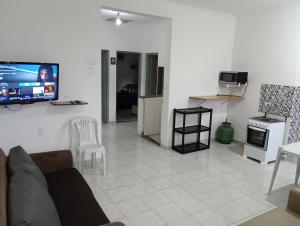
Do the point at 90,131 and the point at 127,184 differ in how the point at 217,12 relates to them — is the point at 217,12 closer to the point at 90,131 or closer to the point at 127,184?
the point at 90,131

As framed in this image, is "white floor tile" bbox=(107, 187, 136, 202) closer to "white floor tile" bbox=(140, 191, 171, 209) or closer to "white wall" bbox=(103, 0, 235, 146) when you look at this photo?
"white floor tile" bbox=(140, 191, 171, 209)

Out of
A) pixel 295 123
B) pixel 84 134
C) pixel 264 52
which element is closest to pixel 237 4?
pixel 264 52

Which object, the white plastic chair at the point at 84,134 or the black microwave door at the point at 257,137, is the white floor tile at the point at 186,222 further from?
the black microwave door at the point at 257,137

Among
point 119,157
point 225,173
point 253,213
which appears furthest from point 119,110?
point 253,213

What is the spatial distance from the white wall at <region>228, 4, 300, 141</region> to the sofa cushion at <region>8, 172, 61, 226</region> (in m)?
4.29

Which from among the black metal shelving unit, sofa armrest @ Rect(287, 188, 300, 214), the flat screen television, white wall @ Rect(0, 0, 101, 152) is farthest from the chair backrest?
sofa armrest @ Rect(287, 188, 300, 214)

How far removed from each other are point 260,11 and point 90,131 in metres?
3.88

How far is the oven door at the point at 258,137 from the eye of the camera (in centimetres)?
415

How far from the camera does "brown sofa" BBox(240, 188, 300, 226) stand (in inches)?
77.8

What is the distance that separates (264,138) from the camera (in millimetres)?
4176

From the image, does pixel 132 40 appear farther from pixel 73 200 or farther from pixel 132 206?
pixel 73 200

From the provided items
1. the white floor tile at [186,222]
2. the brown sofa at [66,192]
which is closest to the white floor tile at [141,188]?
the white floor tile at [186,222]

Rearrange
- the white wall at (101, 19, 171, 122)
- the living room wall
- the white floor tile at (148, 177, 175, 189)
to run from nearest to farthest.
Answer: the living room wall < the white floor tile at (148, 177, 175, 189) < the white wall at (101, 19, 171, 122)

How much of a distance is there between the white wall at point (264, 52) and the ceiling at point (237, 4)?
212 mm
